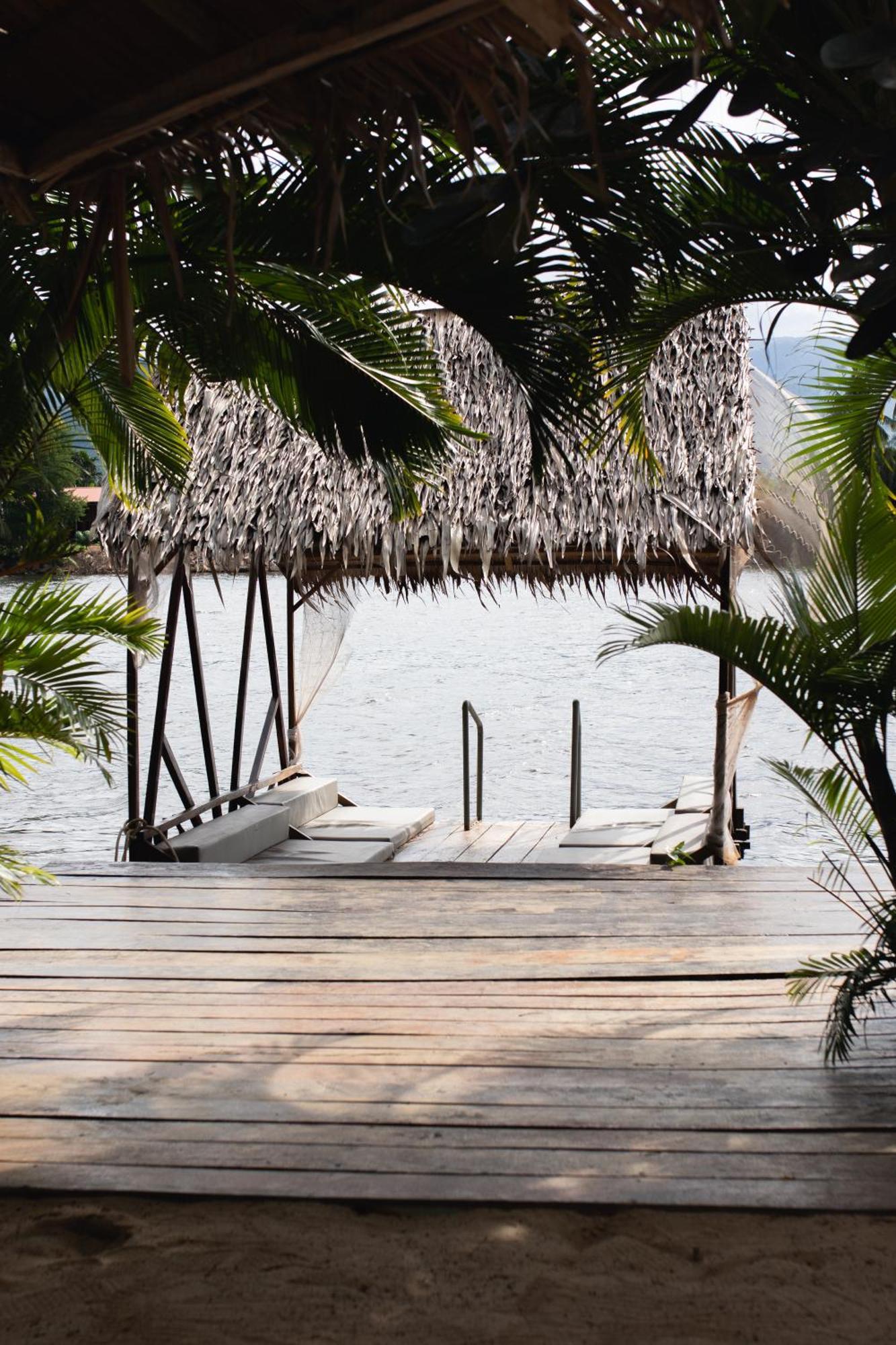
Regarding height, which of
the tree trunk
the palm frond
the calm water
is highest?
the tree trunk

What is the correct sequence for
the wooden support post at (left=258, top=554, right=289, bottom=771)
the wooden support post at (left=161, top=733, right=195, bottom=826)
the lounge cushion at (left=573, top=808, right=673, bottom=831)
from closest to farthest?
1. the wooden support post at (left=161, top=733, right=195, bottom=826)
2. the lounge cushion at (left=573, top=808, right=673, bottom=831)
3. the wooden support post at (left=258, top=554, right=289, bottom=771)

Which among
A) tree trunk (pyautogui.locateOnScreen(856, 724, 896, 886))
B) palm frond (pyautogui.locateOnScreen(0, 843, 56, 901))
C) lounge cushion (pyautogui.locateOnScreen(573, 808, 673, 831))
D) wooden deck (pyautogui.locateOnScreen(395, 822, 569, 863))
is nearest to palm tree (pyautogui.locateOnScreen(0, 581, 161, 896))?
palm frond (pyautogui.locateOnScreen(0, 843, 56, 901))

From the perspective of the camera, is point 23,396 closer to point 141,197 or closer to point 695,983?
point 141,197

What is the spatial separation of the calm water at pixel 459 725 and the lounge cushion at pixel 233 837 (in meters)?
1.60

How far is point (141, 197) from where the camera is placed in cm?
312

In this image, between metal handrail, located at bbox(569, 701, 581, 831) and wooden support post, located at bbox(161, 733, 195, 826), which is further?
metal handrail, located at bbox(569, 701, 581, 831)

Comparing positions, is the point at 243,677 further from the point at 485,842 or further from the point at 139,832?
the point at 139,832

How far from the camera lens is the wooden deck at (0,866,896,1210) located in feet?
7.67

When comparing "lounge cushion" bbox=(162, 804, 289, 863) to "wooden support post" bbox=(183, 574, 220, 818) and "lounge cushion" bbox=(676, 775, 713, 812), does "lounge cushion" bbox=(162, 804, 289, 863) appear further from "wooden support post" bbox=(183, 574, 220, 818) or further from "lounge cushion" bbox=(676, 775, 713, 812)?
"lounge cushion" bbox=(676, 775, 713, 812)

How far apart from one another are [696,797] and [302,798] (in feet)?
7.95

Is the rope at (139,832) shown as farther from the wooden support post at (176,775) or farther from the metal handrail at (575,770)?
the metal handrail at (575,770)

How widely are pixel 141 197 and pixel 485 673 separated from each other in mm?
22711

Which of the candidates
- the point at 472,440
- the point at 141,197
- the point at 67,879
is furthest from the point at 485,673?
the point at 141,197

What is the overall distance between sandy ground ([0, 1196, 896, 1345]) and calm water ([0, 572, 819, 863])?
513 centimetres
